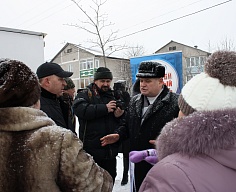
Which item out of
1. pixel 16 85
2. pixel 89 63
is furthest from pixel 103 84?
pixel 89 63

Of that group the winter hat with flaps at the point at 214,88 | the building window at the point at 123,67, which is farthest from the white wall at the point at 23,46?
the building window at the point at 123,67

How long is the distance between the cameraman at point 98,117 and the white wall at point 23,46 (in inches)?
183

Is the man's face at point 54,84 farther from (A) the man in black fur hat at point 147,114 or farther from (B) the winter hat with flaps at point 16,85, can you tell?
(B) the winter hat with flaps at point 16,85

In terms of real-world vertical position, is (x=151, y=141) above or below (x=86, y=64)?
below

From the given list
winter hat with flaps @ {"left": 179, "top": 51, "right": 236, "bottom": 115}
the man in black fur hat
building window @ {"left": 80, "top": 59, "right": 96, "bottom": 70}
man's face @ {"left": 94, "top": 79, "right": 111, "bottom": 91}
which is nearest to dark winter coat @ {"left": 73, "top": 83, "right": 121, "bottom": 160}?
man's face @ {"left": 94, "top": 79, "right": 111, "bottom": 91}

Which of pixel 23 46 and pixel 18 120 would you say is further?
pixel 23 46

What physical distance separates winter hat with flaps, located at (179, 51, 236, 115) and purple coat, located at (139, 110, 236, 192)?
80 mm

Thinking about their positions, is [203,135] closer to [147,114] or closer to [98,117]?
[147,114]

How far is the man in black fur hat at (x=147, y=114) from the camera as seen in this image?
2707 millimetres

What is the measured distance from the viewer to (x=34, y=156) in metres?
1.50

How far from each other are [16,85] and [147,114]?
4.95ft

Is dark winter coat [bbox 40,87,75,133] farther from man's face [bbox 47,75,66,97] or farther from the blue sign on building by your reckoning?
the blue sign on building

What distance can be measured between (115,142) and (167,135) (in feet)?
6.60

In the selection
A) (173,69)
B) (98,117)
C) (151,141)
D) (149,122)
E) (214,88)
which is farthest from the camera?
(173,69)
